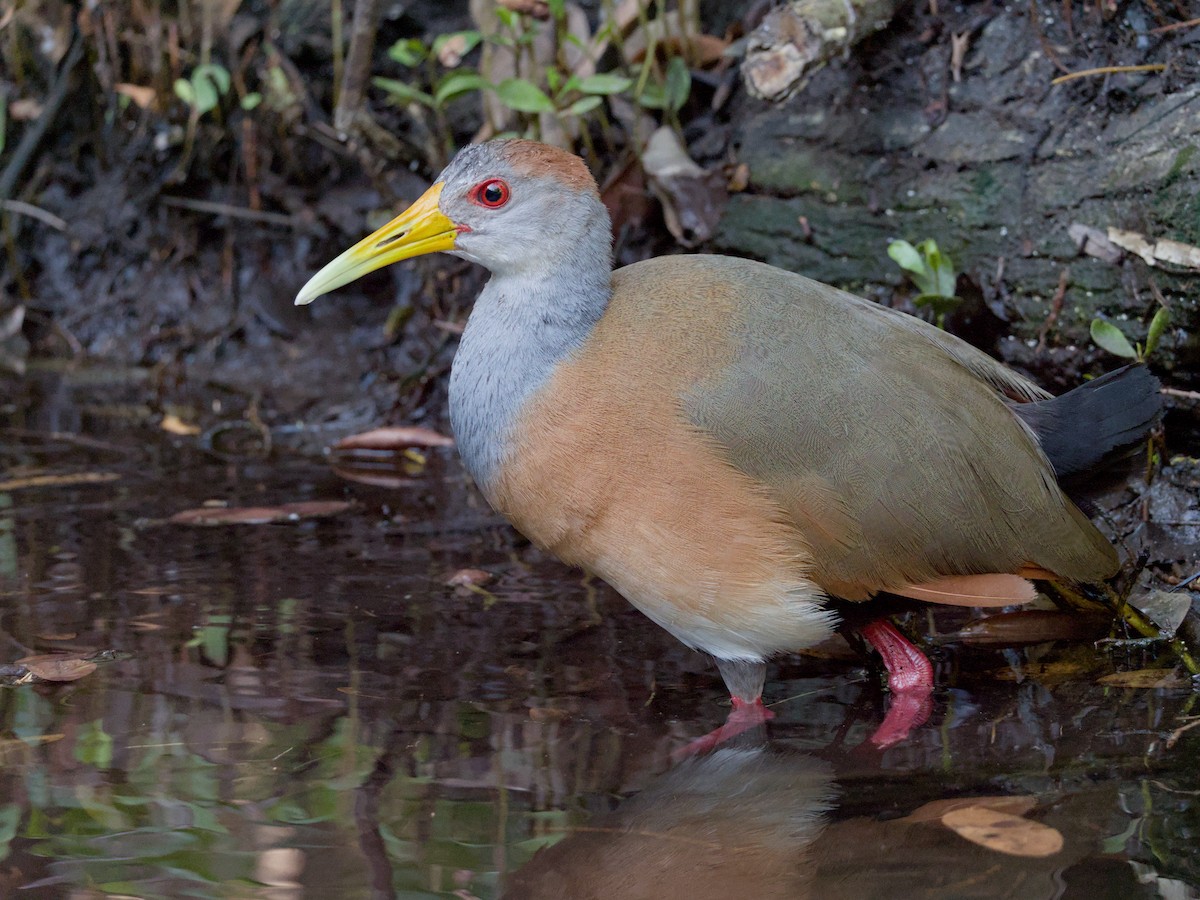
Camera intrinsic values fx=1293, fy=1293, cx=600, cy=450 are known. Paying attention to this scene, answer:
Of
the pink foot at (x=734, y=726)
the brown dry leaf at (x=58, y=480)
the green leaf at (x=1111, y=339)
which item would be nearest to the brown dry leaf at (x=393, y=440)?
the brown dry leaf at (x=58, y=480)

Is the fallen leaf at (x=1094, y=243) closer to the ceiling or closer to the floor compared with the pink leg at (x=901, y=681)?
closer to the ceiling

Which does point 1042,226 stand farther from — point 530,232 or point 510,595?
point 510,595

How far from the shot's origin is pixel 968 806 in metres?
2.55

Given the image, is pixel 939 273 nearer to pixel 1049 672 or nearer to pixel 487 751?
pixel 1049 672

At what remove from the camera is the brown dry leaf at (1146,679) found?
3146 mm

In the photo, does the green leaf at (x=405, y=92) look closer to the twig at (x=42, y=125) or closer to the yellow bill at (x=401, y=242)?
the yellow bill at (x=401, y=242)

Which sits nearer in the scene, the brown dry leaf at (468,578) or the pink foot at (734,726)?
the pink foot at (734,726)

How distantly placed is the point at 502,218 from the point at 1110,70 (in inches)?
85.8

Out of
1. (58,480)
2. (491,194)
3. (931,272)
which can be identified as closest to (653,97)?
(931,272)

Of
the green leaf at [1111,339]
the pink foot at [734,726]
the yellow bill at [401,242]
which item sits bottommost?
the pink foot at [734,726]

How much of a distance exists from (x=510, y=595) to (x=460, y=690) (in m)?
0.70

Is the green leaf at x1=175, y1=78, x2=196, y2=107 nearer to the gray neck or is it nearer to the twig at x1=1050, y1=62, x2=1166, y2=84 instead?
the gray neck

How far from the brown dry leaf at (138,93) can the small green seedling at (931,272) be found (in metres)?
4.35

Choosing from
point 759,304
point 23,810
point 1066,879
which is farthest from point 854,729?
point 23,810
